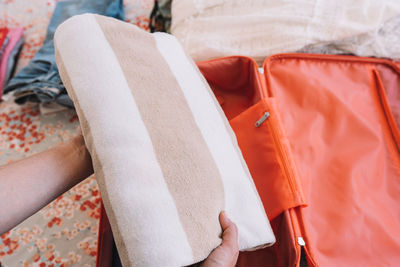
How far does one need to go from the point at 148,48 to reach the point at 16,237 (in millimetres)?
523

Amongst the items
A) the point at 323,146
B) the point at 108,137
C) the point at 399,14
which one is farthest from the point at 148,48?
the point at 399,14

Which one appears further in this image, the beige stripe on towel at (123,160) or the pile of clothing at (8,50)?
the pile of clothing at (8,50)

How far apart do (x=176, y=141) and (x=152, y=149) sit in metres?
0.04

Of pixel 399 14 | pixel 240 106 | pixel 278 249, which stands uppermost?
pixel 399 14

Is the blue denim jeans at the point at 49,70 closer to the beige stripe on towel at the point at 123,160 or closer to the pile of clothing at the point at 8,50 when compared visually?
the pile of clothing at the point at 8,50

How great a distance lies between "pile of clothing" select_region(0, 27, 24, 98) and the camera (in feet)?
2.66

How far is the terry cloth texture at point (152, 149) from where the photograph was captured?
1.13 feet

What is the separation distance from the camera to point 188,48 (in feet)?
2.27

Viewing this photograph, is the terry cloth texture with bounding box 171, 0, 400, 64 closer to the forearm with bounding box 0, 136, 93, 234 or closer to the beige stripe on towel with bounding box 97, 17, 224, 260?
the beige stripe on towel with bounding box 97, 17, 224, 260

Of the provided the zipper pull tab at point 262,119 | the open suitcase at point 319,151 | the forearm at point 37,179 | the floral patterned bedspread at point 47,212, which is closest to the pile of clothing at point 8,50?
the floral patterned bedspread at point 47,212

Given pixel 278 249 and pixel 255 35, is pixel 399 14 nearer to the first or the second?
pixel 255 35

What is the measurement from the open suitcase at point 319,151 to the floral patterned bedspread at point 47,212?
11 centimetres

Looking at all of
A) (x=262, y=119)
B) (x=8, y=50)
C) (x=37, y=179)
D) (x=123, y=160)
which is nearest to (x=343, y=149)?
(x=262, y=119)

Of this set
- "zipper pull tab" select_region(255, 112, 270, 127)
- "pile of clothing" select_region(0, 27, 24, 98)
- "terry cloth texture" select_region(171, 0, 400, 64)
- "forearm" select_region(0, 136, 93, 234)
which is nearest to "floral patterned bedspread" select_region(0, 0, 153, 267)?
"pile of clothing" select_region(0, 27, 24, 98)
